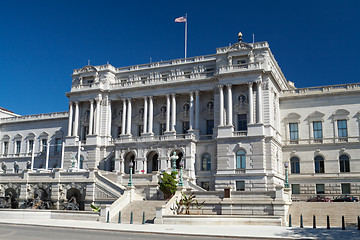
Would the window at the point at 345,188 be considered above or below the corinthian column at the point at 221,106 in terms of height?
below

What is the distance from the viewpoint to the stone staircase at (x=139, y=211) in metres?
37.2

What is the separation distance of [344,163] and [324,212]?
20.2 m

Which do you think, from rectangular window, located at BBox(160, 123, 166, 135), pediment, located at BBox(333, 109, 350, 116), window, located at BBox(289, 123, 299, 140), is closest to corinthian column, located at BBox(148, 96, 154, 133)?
rectangular window, located at BBox(160, 123, 166, 135)

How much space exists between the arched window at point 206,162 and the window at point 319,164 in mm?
14823

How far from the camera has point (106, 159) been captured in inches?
2462

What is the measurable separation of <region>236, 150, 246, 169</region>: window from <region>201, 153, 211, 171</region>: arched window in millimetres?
4579

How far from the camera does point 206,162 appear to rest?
5647 cm

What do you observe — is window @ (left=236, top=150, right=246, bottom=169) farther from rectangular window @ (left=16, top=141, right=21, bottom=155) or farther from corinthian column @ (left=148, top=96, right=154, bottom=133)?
rectangular window @ (left=16, top=141, right=21, bottom=155)

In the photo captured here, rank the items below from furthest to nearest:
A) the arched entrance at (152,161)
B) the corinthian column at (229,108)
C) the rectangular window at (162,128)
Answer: the rectangular window at (162,128)
the arched entrance at (152,161)
the corinthian column at (229,108)

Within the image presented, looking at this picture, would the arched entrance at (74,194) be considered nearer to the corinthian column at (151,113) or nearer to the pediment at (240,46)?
the corinthian column at (151,113)

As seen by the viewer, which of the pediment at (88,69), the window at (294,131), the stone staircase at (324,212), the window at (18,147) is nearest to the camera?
the stone staircase at (324,212)

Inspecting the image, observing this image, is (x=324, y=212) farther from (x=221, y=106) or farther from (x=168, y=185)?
(x=221, y=106)

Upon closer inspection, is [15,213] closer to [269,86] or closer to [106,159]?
[106,159]

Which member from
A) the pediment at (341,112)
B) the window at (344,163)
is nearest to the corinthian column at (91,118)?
the pediment at (341,112)
